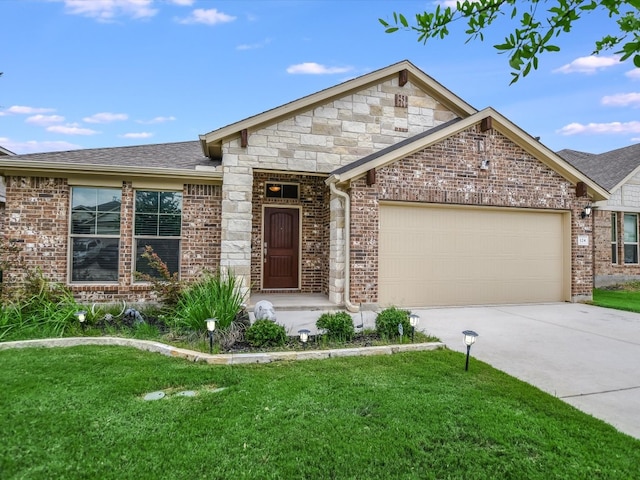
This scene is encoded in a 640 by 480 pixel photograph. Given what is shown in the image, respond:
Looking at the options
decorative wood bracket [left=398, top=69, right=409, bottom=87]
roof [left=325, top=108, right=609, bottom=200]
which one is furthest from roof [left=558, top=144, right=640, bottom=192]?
decorative wood bracket [left=398, top=69, right=409, bottom=87]

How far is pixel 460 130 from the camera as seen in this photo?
823cm

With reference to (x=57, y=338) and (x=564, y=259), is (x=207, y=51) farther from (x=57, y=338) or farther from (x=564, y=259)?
(x=564, y=259)

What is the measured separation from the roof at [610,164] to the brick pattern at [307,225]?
35.1ft

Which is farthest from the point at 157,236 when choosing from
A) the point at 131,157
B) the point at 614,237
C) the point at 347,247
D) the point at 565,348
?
the point at 614,237

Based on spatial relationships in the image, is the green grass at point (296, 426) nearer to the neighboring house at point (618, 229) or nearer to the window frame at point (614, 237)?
the neighboring house at point (618, 229)

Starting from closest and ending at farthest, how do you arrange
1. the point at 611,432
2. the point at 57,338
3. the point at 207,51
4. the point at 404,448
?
1. the point at 404,448
2. the point at 611,432
3. the point at 57,338
4. the point at 207,51

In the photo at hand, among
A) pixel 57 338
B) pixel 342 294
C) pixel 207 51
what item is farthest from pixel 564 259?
pixel 207 51

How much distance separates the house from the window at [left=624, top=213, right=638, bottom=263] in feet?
19.5

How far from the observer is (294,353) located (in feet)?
15.1

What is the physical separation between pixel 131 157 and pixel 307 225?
467 cm

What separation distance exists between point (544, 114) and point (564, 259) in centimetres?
651

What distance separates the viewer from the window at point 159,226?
7938 mm

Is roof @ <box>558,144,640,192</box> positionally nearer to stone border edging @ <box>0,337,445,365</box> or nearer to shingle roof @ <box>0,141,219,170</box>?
stone border edging @ <box>0,337,445,365</box>

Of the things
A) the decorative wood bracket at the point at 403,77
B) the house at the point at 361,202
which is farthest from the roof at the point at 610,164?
the decorative wood bracket at the point at 403,77
